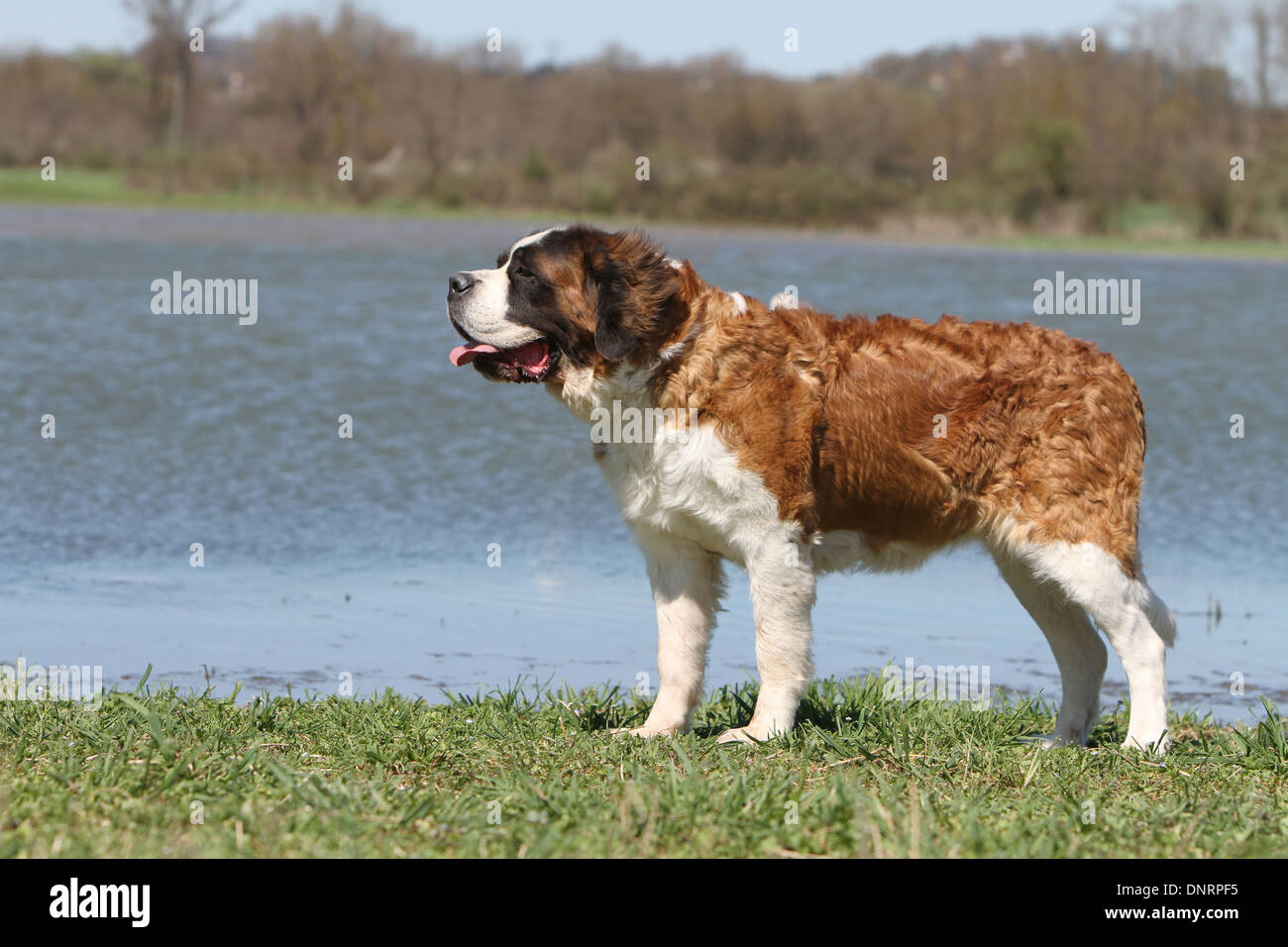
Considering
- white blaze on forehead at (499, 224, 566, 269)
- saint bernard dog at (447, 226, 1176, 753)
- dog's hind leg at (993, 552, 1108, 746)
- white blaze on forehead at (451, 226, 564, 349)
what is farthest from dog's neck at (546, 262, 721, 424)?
dog's hind leg at (993, 552, 1108, 746)

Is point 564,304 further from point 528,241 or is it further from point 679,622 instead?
point 679,622

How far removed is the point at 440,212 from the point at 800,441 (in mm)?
49401

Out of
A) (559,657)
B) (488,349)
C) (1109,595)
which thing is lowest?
(559,657)

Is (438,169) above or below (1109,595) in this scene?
above

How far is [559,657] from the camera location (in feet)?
29.2

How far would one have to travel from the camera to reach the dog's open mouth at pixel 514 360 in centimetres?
677

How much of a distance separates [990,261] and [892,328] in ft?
100

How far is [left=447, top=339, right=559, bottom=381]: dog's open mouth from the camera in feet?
22.2

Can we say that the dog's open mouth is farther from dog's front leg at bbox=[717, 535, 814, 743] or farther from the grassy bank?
the grassy bank

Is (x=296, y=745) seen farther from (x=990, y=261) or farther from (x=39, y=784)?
(x=990, y=261)

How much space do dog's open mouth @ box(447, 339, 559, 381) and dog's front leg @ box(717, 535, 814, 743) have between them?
3.62ft

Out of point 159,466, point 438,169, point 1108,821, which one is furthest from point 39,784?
point 438,169

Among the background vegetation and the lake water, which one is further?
the background vegetation

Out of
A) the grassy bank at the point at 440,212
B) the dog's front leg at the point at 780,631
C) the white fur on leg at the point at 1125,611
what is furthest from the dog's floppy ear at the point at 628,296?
the grassy bank at the point at 440,212
